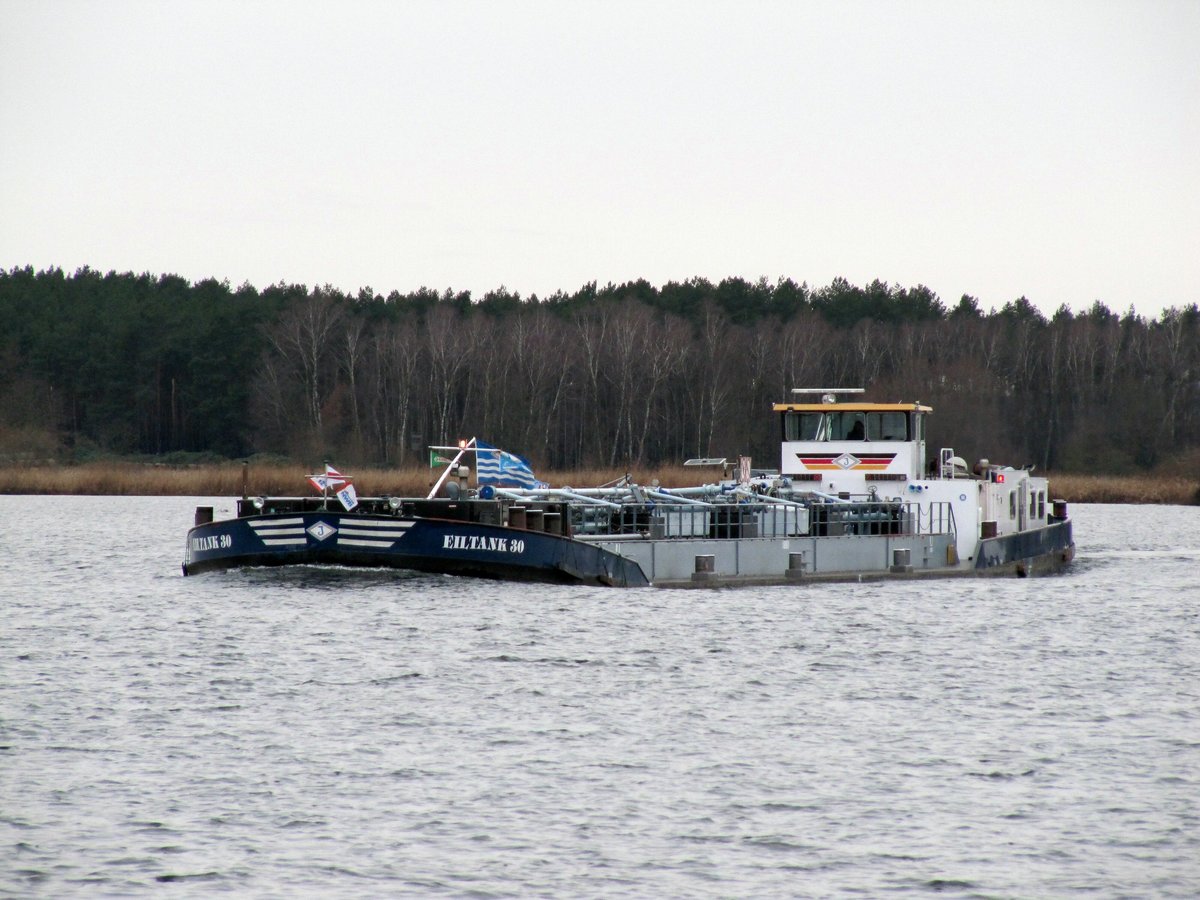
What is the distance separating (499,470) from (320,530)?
6.67 m

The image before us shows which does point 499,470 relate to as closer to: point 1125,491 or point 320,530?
point 320,530

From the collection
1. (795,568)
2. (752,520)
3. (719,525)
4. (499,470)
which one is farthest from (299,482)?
(795,568)

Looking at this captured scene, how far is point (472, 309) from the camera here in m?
147

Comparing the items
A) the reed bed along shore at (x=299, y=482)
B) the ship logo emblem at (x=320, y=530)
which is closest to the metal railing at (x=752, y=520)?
the ship logo emblem at (x=320, y=530)

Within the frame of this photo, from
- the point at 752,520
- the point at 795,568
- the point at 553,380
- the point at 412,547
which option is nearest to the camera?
the point at 412,547

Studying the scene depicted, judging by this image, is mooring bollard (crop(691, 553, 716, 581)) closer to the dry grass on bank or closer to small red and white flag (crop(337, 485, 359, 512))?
small red and white flag (crop(337, 485, 359, 512))

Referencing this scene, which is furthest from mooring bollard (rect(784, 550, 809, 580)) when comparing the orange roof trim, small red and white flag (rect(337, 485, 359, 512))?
small red and white flag (rect(337, 485, 359, 512))

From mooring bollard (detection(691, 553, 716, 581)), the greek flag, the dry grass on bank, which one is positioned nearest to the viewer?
mooring bollard (detection(691, 553, 716, 581))

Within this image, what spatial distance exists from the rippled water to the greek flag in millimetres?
3229

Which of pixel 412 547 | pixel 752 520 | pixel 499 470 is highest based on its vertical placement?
pixel 499 470

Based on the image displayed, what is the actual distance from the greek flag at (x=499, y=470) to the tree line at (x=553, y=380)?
6809cm

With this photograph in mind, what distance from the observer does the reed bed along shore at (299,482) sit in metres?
72.8

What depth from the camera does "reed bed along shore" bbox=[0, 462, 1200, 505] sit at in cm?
7281

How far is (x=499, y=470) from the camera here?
41188 mm
